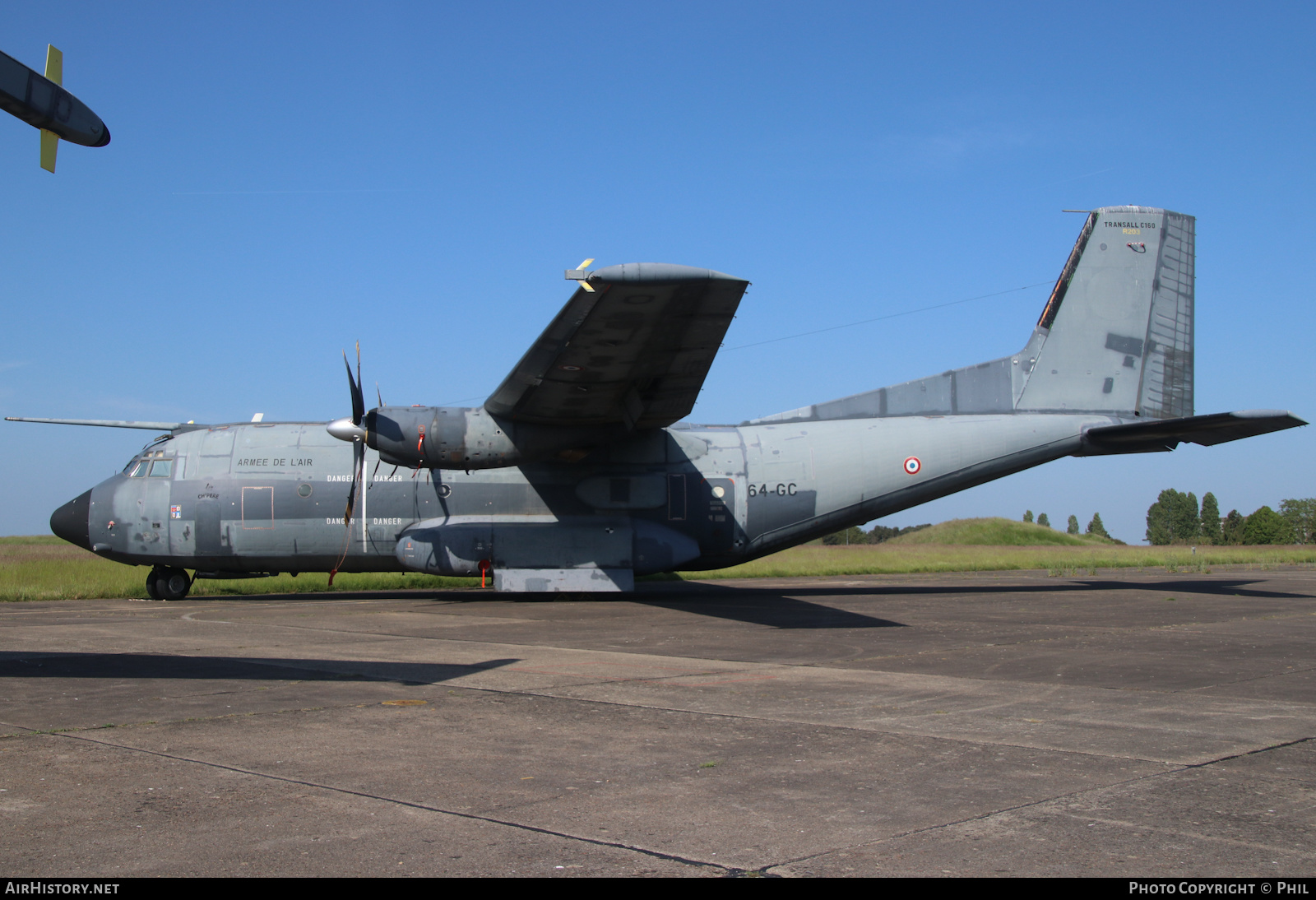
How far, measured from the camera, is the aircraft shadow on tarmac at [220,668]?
7.95 m

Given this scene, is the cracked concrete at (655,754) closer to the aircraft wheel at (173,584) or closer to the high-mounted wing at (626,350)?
the high-mounted wing at (626,350)

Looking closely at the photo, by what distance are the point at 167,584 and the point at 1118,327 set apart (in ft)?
62.7

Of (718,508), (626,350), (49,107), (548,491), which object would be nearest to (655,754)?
(49,107)

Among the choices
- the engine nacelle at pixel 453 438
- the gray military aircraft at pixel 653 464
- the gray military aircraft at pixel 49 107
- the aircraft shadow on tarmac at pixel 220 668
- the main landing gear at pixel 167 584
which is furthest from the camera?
the main landing gear at pixel 167 584

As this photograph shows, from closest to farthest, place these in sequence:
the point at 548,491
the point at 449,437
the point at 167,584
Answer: the point at 449,437 < the point at 548,491 < the point at 167,584

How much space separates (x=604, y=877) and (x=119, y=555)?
682 inches

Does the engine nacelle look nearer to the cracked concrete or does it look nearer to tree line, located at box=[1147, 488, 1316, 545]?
Answer: the cracked concrete

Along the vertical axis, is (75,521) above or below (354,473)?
below

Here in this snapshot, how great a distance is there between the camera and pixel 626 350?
1345cm

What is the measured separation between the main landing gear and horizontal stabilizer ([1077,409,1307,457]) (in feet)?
57.4

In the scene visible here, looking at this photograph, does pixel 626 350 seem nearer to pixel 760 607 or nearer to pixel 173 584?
pixel 760 607

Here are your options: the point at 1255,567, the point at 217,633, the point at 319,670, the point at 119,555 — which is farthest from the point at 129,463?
the point at 1255,567

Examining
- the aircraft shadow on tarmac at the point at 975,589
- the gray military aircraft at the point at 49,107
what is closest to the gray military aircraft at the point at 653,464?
the aircraft shadow on tarmac at the point at 975,589

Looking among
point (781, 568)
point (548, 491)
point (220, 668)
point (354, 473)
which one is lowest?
point (781, 568)
